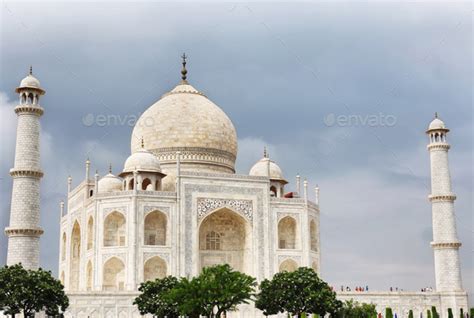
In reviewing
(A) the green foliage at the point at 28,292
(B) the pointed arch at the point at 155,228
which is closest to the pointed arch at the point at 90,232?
(B) the pointed arch at the point at 155,228

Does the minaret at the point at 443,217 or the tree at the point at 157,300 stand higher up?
the minaret at the point at 443,217

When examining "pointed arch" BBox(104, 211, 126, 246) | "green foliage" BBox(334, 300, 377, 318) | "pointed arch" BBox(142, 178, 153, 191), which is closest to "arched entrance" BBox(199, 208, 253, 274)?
"pointed arch" BBox(142, 178, 153, 191)

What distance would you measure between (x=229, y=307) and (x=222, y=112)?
15.5m

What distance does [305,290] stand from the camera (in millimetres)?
24609

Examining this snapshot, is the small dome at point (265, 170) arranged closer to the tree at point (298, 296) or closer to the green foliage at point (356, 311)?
the green foliage at point (356, 311)

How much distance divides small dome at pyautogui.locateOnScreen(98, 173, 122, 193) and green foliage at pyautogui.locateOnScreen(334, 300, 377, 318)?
1148cm

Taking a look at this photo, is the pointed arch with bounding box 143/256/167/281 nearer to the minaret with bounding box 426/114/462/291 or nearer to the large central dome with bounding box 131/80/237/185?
the large central dome with bounding box 131/80/237/185

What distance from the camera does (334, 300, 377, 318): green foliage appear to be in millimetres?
26266

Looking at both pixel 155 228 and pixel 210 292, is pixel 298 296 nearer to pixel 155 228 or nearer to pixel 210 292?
pixel 210 292

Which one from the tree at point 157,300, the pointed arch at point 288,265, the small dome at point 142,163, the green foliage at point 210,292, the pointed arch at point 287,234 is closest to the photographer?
the green foliage at point 210,292

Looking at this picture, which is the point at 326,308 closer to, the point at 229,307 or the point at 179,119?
the point at 229,307

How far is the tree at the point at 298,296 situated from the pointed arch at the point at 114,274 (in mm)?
6653

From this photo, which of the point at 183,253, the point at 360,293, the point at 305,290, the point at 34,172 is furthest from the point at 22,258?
the point at 360,293

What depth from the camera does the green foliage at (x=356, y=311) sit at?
26266mm
